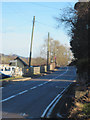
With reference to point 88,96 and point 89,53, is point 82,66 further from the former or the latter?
point 88,96

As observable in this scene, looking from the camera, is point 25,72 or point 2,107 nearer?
point 2,107

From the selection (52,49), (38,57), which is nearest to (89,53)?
(38,57)

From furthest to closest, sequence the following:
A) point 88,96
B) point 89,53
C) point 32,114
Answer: point 88,96 → point 32,114 → point 89,53

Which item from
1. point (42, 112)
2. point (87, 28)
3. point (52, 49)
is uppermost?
point (52, 49)

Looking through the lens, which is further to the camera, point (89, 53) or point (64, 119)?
point (64, 119)

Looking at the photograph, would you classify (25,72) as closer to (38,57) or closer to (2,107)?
(2,107)

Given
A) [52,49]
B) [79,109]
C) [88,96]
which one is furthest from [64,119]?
[52,49]

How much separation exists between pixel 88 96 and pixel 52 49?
75390mm

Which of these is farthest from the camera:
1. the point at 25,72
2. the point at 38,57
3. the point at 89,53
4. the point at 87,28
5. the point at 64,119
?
the point at 38,57

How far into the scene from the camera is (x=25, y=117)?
23.5ft

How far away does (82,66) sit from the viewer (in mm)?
3512

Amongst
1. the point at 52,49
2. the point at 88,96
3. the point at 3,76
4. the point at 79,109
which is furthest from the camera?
the point at 52,49

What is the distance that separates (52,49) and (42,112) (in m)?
76.9

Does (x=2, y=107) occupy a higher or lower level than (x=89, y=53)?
lower
